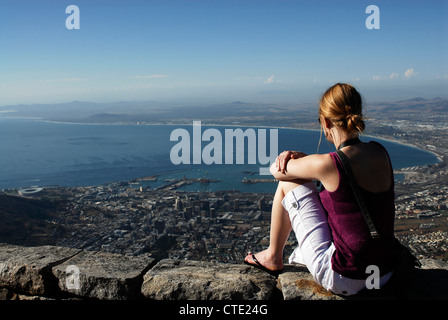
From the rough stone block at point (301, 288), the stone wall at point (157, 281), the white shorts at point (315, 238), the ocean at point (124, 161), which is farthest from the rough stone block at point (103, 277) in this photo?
the ocean at point (124, 161)

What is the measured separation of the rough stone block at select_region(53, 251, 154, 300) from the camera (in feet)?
6.53

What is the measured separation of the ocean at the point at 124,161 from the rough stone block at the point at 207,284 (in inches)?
646

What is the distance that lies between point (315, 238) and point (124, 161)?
33.4 m

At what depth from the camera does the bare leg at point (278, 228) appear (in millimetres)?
2016

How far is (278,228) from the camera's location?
206cm

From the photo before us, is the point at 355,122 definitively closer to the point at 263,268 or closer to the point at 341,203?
the point at 341,203

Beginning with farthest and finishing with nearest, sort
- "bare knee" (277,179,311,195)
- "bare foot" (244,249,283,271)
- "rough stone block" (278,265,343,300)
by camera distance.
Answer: "bare foot" (244,249,283,271)
"bare knee" (277,179,311,195)
"rough stone block" (278,265,343,300)

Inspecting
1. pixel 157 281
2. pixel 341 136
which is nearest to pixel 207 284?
pixel 157 281

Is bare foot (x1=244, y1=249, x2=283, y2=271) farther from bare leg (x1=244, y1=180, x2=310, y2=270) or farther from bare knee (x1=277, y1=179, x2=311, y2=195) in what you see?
A: bare knee (x1=277, y1=179, x2=311, y2=195)

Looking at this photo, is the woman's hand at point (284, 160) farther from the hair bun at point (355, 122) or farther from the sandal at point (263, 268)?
the sandal at point (263, 268)

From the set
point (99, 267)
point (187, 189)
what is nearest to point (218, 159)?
point (187, 189)

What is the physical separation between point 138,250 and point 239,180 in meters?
13.8

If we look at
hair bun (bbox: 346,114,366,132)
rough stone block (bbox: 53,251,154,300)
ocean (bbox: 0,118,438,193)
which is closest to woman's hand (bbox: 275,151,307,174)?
hair bun (bbox: 346,114,366,132)
